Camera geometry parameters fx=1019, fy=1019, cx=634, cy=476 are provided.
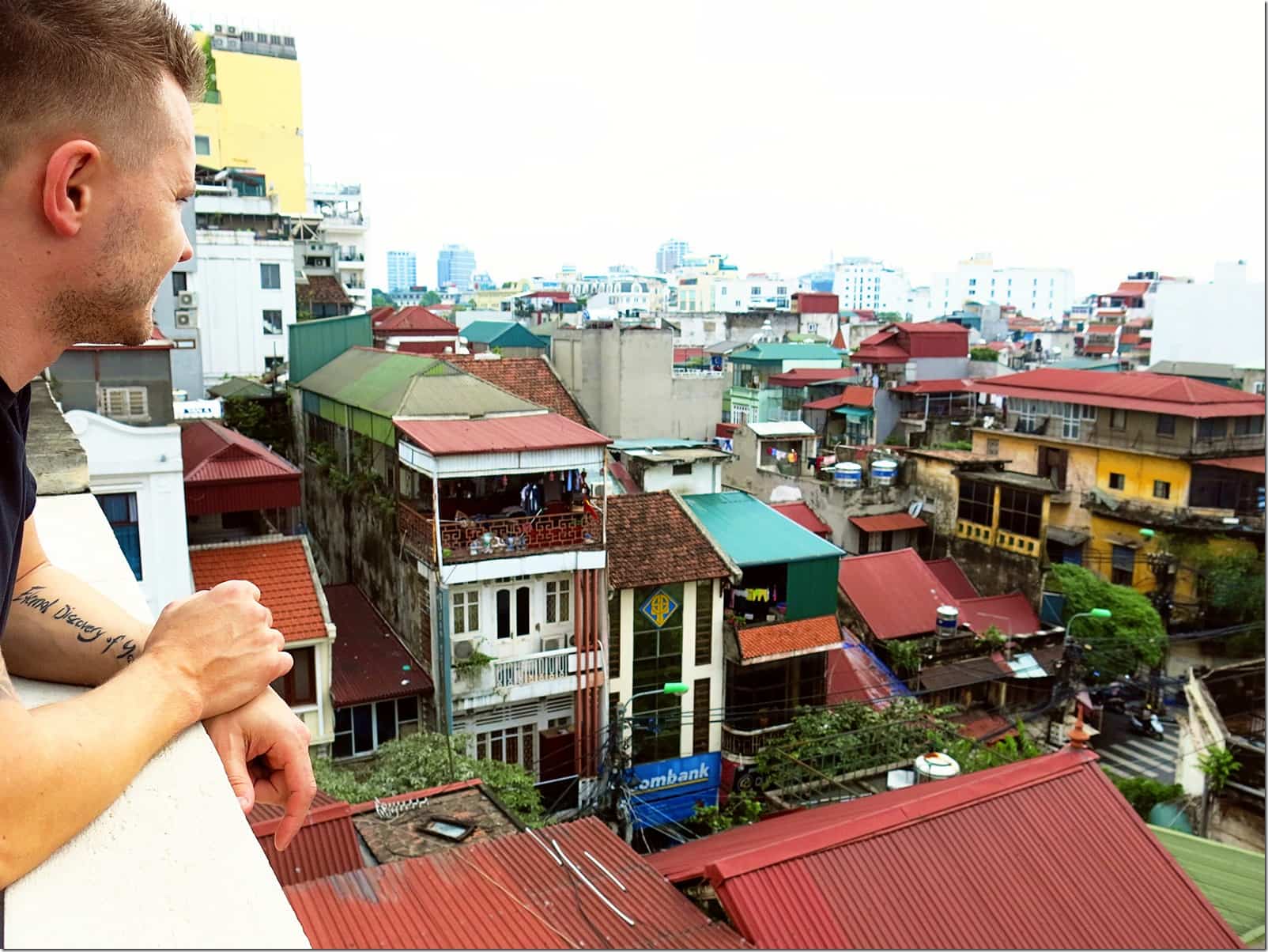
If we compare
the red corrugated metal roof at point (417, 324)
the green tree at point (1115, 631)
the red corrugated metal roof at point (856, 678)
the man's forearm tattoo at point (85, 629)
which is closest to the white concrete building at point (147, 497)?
the man's forearm tattoo at point (85, 629)

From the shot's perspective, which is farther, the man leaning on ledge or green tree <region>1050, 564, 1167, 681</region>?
green tree <region>1050, 564, 1167, 681</region>

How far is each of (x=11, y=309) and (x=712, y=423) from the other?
2414cm

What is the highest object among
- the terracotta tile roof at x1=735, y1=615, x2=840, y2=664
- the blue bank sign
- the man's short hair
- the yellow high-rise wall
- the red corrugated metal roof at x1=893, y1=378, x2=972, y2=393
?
the yellow high-rise wall

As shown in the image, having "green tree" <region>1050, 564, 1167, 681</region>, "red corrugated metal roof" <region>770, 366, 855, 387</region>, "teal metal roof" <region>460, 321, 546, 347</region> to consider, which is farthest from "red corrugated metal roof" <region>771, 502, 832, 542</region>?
"teal metal roof" <region>460, 321, 546, 347</region>

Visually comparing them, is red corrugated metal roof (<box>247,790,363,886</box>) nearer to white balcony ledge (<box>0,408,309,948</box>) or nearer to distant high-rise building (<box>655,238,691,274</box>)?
white balcony ledge (<box>0,408,309,948</box>)

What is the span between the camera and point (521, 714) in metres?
13.6

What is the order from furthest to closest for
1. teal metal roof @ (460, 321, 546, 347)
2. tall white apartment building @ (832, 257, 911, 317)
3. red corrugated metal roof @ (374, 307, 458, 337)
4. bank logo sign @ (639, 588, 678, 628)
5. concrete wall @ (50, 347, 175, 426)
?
tall white apartment building @ (832, 257, 911, 317), teal metal roof @ (460, 321, 546, 347), red corrugated metal roof @ (374, 307, 458, 337), bank logo sign @ (639, 588, 678, 628), concrete wall @ (50, 347, 175, 426)

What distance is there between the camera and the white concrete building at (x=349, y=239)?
39188 mm

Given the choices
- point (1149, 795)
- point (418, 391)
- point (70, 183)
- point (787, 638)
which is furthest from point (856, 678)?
point (70, 183)

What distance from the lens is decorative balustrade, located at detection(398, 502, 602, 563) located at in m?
12.7

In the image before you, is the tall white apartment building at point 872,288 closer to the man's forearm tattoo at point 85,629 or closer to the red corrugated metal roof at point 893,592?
the red corrugated metal roof at point 893,592

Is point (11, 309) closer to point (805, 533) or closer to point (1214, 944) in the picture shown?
point (1214, 944)

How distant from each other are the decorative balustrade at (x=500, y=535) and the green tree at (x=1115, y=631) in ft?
35.5

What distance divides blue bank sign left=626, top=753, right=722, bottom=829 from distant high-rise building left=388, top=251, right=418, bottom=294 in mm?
154746
